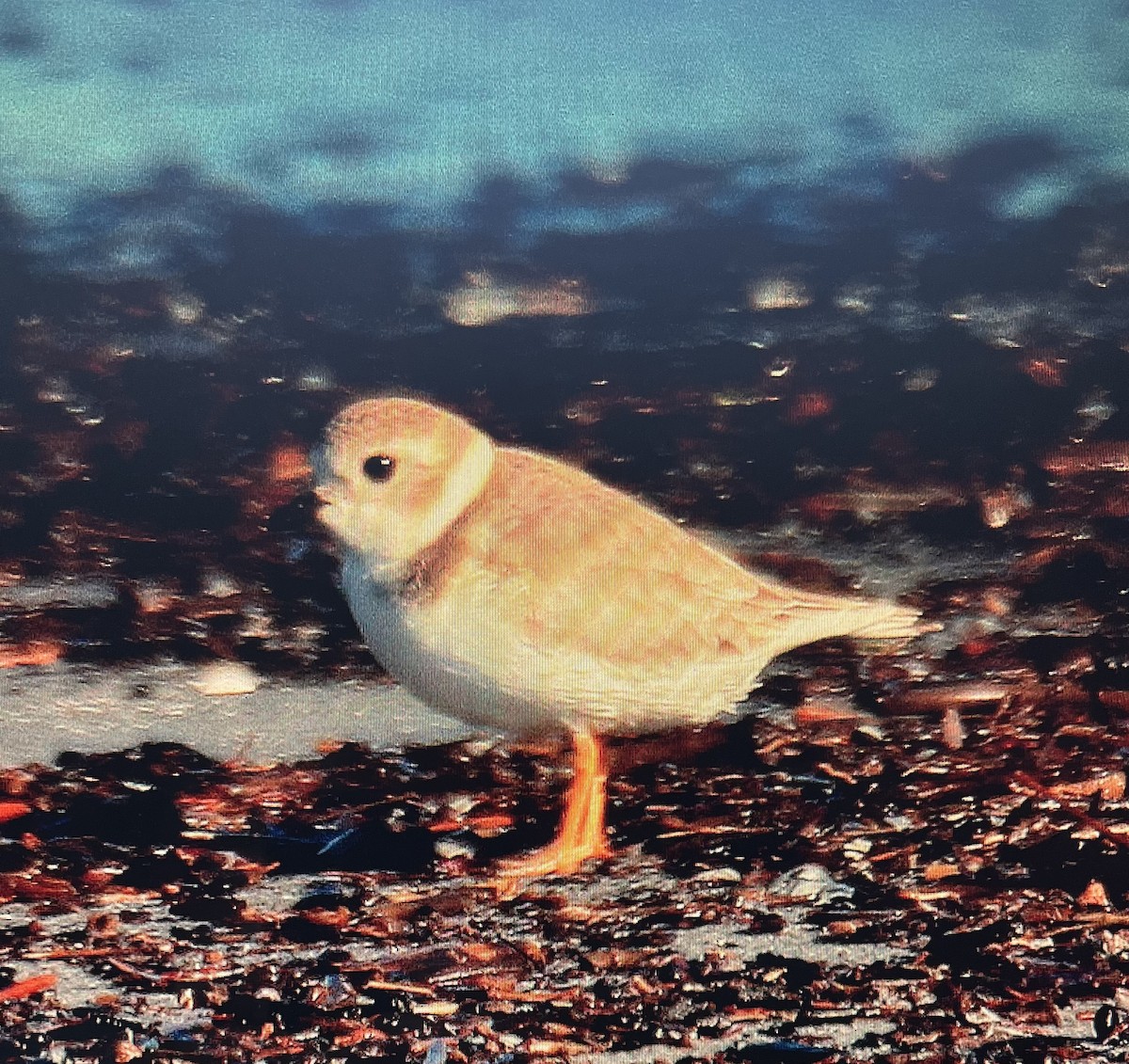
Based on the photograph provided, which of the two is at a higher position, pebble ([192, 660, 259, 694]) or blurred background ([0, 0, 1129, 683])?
blurred background ([0, 0, 1129, 683])

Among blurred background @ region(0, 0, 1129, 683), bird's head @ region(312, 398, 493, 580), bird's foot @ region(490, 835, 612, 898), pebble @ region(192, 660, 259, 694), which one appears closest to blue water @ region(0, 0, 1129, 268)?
blurred background @ region(0, 0, 1129, 683)

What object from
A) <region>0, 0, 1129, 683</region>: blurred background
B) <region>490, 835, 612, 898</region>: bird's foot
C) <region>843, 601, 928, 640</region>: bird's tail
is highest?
<region>0, 0, 1129, 683</region>: blurred background

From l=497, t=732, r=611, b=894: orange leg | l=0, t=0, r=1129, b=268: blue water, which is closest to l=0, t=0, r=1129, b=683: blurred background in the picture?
l=0, t=0, r=1129, b=268: blue water

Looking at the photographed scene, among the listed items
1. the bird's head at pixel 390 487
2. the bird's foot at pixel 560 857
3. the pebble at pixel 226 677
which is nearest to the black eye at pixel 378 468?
the bird's head at pixel 390 487

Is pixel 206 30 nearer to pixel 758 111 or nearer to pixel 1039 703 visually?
pixel 758 111

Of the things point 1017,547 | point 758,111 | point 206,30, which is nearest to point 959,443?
point 1017,547

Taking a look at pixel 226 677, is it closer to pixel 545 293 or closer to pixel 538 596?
pixel 538 596

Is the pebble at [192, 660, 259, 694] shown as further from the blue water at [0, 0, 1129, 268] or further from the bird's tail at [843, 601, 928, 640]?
the bird's tail at [843, 601, 928, 640]
